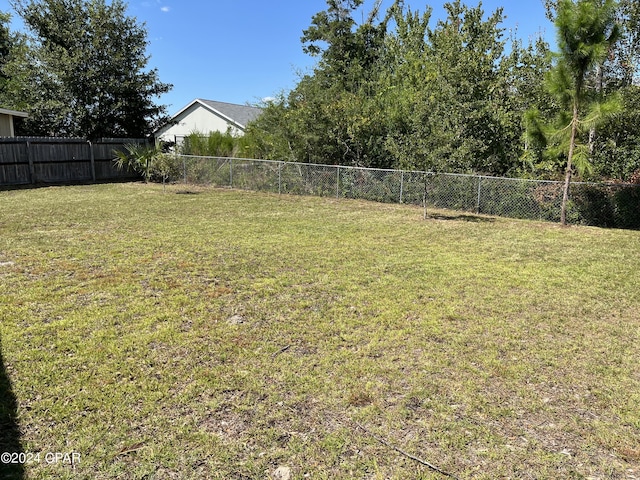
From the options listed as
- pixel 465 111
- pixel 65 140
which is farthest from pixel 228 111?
pixel 465 111

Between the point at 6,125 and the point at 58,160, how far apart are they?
2673mm

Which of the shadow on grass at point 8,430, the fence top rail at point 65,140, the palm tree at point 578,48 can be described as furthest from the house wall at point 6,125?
the palm tree at point 578,48

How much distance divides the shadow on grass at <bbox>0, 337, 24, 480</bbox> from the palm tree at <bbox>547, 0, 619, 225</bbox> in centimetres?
965

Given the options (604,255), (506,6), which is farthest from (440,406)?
(506,6)

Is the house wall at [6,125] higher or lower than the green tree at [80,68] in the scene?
lower

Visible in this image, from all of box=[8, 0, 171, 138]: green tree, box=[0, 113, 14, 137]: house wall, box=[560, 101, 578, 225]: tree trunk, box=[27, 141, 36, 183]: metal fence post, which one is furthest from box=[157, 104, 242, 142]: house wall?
box=[560, 101, 578, 225]: tree trunk

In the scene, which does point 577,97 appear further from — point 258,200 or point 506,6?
point 258,200

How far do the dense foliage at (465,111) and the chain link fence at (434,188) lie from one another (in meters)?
0.56

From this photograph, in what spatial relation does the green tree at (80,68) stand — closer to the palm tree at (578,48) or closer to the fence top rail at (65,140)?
the fence top rail at (65,140)

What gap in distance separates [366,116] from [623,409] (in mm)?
10932

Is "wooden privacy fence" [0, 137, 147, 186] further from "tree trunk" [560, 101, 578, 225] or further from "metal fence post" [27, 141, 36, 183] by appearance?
"tree trunk" [560, 101, 578, 225]

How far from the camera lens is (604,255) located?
21.7 feet

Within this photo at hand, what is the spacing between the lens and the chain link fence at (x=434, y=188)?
9242mm

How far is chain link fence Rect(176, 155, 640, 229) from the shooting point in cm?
924
